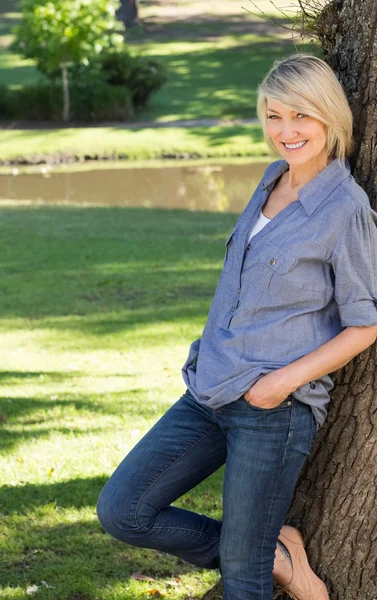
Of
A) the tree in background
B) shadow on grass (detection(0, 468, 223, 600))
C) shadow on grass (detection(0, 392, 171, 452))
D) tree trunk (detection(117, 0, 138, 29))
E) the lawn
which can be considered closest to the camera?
shadow on grass (detection(0, 468, 223, 600))

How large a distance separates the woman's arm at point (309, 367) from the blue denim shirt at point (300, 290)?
0.11 ft

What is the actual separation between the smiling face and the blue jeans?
0.69m

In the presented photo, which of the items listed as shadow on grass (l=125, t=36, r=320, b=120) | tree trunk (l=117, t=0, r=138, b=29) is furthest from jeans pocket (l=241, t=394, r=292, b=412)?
tree trunk (l=117, t=0, r=138, b=29)

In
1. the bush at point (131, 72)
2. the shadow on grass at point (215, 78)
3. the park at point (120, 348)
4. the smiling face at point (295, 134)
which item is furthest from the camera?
the shadow on grass at point (215, 78)

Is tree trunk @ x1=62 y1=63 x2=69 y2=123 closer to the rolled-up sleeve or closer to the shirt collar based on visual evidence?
the shirt collar

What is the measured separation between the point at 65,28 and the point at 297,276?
2404 cm

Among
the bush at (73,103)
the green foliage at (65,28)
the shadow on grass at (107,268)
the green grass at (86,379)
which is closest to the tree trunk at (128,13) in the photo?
the bush at (73,103)

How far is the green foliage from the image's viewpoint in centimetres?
2500

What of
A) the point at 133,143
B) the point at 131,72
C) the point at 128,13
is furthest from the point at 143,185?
the point at 128,13

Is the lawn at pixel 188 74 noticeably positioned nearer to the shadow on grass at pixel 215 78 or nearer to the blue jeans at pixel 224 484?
the shadow on grass at pixel 215 78

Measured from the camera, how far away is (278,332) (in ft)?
8.62

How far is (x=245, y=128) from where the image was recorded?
26.0 metres

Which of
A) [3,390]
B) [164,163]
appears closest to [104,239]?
[3,390]

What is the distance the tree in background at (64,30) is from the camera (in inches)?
984
